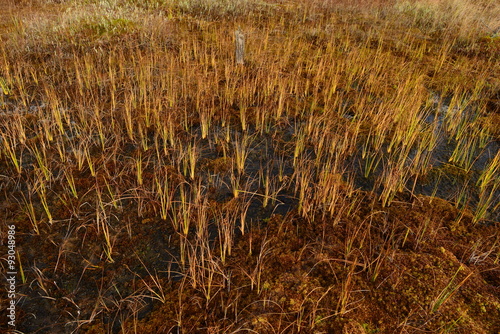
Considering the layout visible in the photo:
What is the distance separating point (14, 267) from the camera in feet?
7.89

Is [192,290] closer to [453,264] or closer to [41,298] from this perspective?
[41,298]

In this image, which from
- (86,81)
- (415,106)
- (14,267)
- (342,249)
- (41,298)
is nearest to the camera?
(41,298)

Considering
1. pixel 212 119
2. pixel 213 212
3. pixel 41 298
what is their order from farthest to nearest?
pixel 212 119
pixel 213 212
pixel 41 298

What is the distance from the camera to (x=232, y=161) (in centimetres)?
349

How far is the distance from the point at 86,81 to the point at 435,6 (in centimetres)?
1200

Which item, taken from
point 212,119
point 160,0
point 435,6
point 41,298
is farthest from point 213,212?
point 435,6

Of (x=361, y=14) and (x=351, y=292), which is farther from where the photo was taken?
(x=361, y=14)

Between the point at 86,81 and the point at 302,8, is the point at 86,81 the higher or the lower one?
the lower one

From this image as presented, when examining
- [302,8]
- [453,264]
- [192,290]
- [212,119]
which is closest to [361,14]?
[302,8]

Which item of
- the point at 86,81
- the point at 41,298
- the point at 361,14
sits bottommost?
the point at 41,298

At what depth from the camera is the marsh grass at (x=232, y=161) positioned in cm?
235

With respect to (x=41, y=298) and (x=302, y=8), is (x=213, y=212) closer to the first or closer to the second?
(x=41, y=298)

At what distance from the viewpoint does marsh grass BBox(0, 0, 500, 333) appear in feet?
7.70

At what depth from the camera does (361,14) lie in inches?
433
